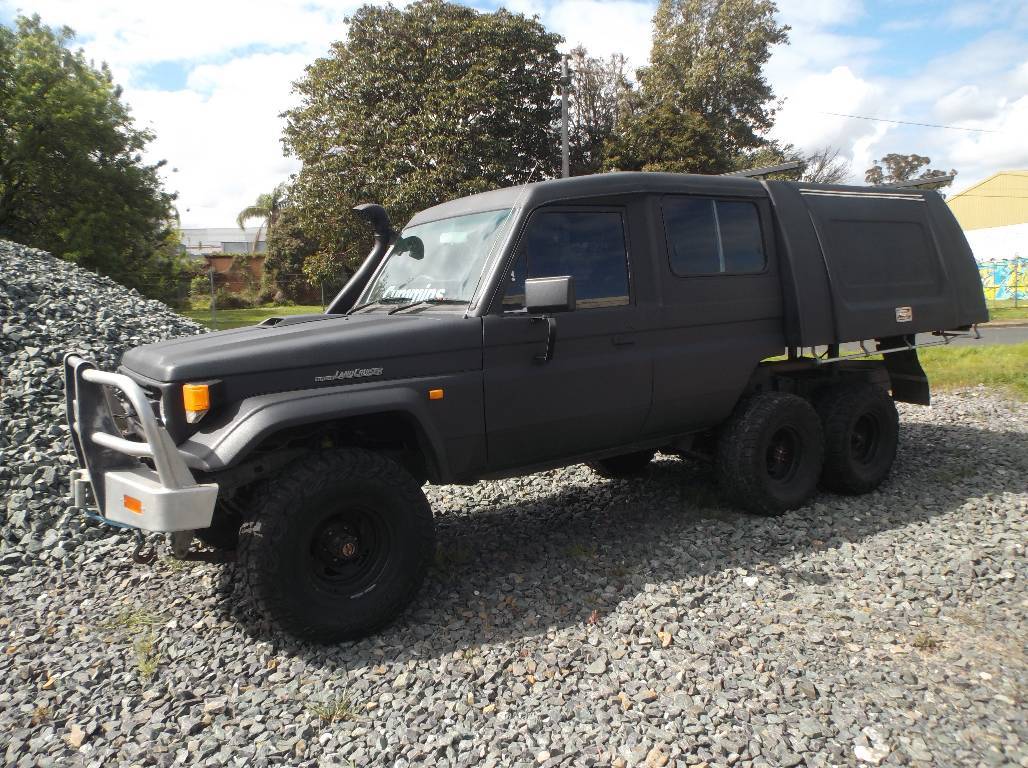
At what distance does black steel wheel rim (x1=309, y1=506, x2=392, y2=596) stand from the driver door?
0.76m

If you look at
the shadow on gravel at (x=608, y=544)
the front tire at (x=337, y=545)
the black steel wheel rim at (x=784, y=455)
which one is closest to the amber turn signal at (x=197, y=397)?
the front tire at (x=337, y=545)

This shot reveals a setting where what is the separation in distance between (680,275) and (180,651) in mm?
3507

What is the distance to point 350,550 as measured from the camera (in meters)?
3.67

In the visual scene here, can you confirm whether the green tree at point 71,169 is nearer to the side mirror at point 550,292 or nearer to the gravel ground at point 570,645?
the gravel ground at point 570,645

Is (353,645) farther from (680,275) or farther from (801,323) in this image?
(801,323)

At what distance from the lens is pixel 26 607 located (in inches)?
161

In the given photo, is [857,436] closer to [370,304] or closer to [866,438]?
[866,438]

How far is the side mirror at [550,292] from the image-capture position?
3633 mm

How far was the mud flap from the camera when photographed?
6344mm

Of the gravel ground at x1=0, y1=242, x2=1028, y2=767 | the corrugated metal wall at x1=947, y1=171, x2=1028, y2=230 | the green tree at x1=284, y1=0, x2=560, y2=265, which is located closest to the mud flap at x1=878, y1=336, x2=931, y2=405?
the gravel ground at x1=0, y1=242, x2=1028, y2=767

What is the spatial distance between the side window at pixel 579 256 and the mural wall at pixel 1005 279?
30459mm

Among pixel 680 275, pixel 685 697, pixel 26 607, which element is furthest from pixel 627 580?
pixel 26 607

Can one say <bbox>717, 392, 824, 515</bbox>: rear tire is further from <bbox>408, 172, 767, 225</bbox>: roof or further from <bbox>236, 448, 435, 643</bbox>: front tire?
<bbox>236, 448, 435, 643</bbox>: front tire

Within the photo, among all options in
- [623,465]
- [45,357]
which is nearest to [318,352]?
[623,465]
